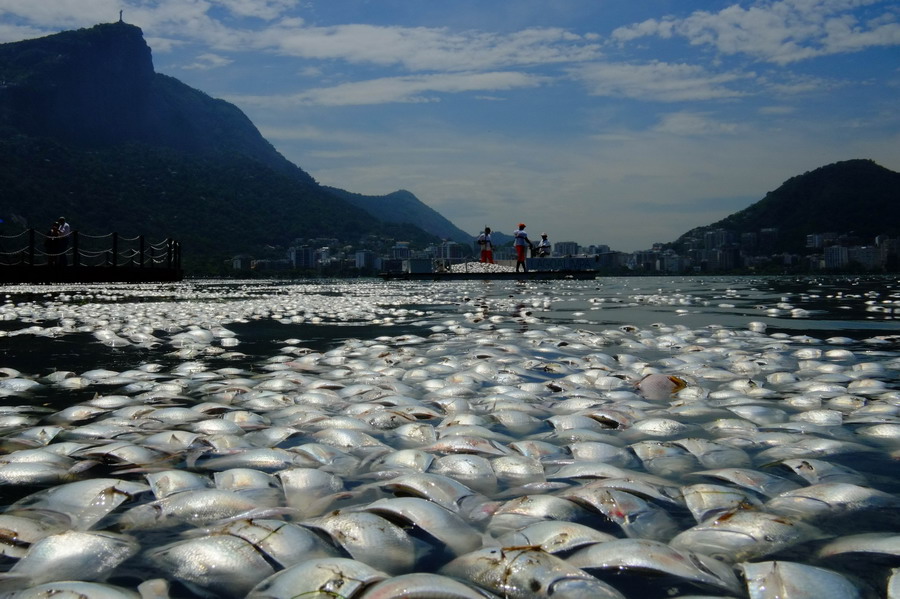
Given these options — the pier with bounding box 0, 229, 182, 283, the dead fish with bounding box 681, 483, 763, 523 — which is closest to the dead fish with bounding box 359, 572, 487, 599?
the dead fish with bounding box 681, 483, 763, 523

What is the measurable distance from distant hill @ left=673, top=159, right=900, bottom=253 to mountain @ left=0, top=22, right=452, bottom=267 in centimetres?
5050

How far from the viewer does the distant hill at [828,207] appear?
76250 millimetres

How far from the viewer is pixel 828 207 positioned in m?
83.2

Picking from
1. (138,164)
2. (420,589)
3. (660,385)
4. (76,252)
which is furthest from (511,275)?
(138,164)

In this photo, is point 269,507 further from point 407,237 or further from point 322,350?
point 407,237

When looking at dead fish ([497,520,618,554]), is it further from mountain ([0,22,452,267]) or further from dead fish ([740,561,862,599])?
mountain ([0,22,452,267])

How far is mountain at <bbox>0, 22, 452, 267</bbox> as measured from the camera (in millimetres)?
67875

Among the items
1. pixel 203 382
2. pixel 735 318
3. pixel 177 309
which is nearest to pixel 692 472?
pixel 203 382

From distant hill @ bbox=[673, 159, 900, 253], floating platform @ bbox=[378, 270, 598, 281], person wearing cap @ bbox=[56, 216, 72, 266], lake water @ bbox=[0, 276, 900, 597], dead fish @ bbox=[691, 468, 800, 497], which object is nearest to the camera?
dead fish @ bbox=[691, 468, 800, 497]

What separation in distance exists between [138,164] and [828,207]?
303ft

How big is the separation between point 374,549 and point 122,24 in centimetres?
17850

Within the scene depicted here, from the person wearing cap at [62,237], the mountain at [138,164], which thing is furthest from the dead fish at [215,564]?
the mountain at [138,164]

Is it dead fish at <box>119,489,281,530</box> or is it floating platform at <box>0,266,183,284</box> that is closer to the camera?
dead fish at <box>119,489,281,530</box>

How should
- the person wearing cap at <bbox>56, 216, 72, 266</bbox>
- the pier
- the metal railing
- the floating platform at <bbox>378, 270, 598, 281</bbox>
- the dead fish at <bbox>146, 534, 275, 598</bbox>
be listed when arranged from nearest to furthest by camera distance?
the dead fish at <bbox>146, 534, 275, 598</bbox>, the pier, the person wearing cap at <bbox>56, 216, 72, 266</bbox>, the metal railing, the floating platform at <bbox>378, 270, 598, 281</bbox>
